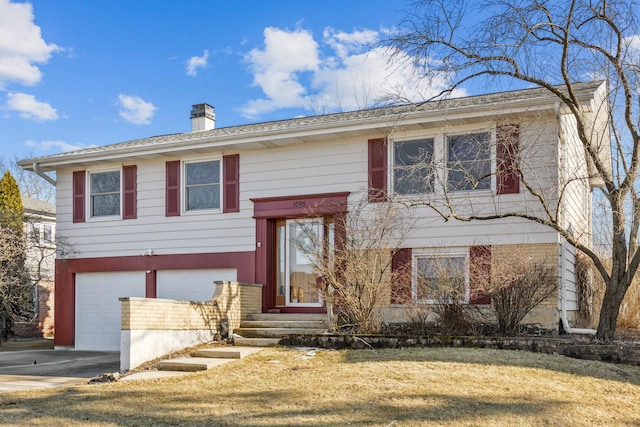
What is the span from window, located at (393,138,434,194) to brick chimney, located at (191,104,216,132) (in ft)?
23.8

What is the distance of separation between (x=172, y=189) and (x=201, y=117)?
13.2ft

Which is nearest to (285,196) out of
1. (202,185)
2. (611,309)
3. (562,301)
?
(202,185)

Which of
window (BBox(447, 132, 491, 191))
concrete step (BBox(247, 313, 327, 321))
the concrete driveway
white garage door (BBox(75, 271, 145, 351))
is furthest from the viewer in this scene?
white garage door (BBox(75, 271, 145, 351))

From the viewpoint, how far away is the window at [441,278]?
1126 cm

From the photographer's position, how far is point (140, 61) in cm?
1772

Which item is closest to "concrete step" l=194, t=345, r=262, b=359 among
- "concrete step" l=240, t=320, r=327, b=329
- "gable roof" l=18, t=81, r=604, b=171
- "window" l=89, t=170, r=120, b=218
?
"concrete step" l=240, t=320, r=327, b=329

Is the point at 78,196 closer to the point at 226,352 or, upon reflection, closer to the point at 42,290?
the point at 226,352

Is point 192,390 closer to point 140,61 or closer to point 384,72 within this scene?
point 384,72

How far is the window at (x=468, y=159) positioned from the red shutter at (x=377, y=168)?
4.33 feet

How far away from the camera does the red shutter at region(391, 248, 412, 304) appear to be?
501 inches

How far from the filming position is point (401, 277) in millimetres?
12914

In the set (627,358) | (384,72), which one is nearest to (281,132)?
(384,72)

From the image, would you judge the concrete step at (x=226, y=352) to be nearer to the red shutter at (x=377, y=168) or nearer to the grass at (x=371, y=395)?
the grass at (x=371, y=395)

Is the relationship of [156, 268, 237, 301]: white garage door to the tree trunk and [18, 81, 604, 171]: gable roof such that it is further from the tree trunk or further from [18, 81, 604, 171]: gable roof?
the tree trunk
